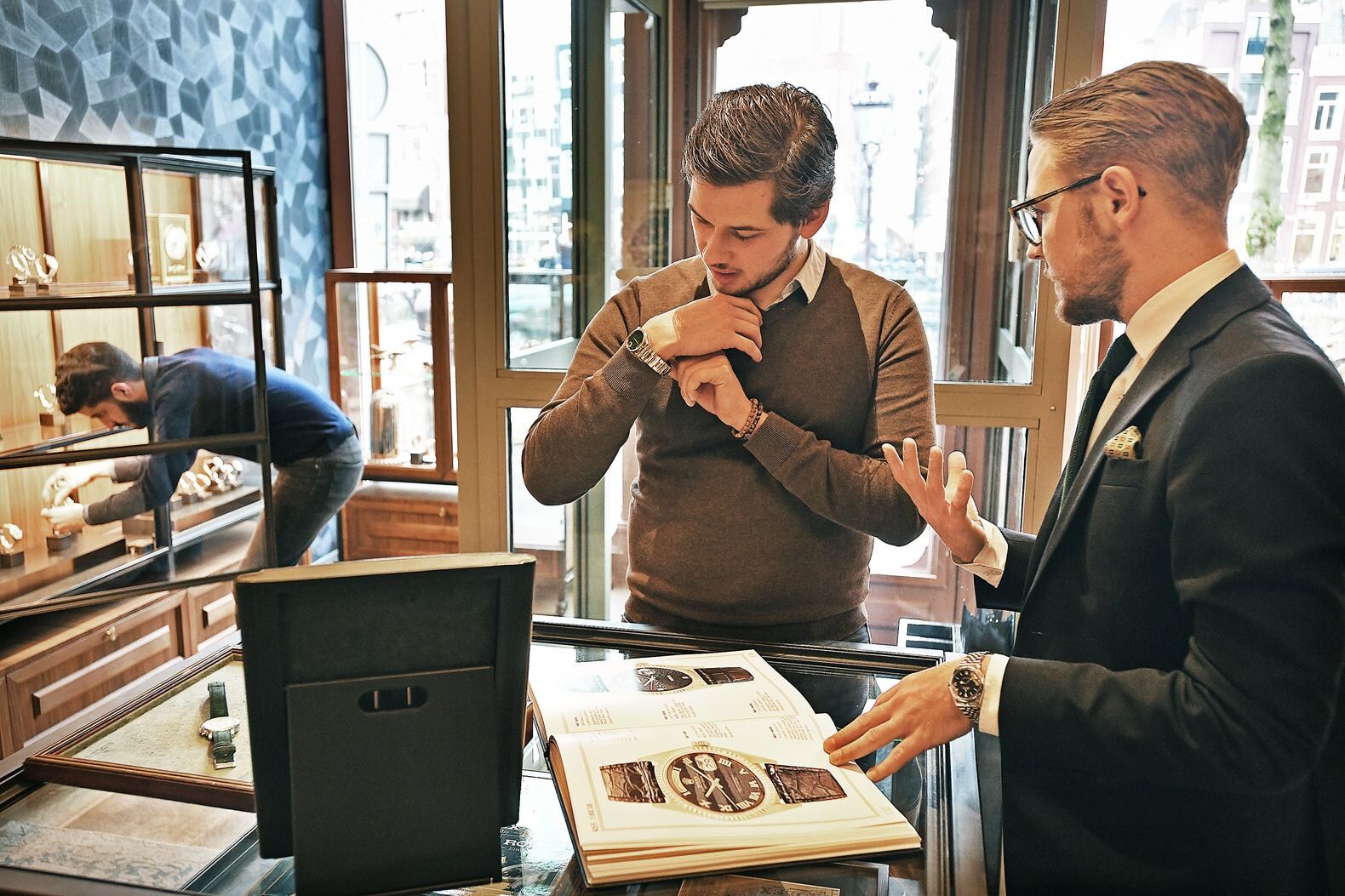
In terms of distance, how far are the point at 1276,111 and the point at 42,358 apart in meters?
3.70

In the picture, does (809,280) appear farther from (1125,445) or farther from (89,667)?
(89,667)

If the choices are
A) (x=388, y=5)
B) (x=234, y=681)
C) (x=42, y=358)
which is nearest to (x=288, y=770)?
(x=234, y=681)

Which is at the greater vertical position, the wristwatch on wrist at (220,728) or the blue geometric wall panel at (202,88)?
the blue geometric wall panel at (202,88)

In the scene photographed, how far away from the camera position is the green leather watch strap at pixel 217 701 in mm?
1177

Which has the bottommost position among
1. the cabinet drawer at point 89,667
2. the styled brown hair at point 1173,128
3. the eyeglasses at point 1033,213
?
the cabinet drawer at point 89,667

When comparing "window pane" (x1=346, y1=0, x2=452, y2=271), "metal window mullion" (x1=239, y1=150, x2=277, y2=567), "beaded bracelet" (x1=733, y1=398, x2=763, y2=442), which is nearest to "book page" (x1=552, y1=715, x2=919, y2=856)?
"beaded bracelet" (x1=733, y1=398, x2=763, y2=442)

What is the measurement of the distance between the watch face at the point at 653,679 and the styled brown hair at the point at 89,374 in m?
2.47

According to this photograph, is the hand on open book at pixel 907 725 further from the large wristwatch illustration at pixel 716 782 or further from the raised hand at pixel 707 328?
the raised hand at pixel 707 328

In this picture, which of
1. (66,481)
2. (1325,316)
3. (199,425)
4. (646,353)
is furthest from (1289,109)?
(66,481)

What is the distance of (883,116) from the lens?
2428mm

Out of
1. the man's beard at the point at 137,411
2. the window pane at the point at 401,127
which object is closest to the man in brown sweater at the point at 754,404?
the man's beard at the point at 137,411

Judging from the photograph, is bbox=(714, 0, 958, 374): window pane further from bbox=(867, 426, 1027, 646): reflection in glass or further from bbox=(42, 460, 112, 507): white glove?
bbox=(42, 460, 112, 507): white glove

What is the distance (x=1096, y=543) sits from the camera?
0.96 meters

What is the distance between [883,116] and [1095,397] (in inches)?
58.4
